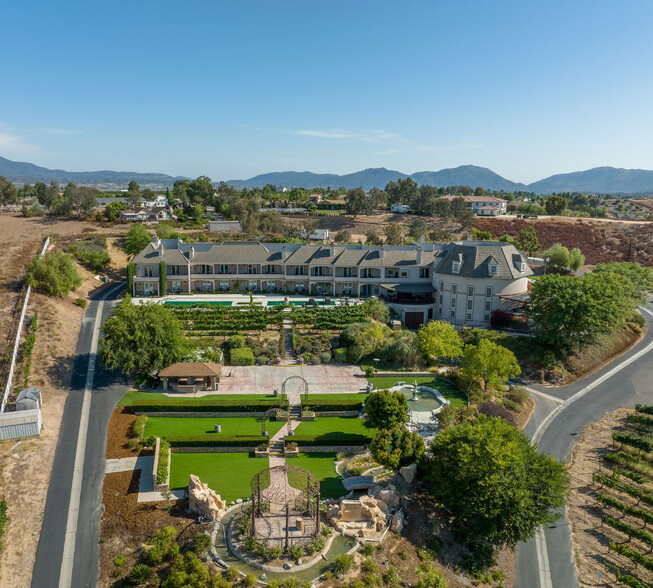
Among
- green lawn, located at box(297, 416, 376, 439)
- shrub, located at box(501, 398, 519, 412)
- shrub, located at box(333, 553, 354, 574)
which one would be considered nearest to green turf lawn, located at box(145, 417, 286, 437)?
green lawn, located at box(297, 416, 376, 439)

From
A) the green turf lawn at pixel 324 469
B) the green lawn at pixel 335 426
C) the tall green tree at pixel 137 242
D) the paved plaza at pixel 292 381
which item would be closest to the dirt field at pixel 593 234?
the paved plaza at pixel 292 381

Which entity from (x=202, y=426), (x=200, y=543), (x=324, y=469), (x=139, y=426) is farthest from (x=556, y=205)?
(x=200, y=543)

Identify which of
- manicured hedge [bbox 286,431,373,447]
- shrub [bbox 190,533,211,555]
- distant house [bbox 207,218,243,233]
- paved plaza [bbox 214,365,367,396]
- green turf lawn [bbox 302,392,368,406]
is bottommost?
shrub [bbox 190,533,211,555]

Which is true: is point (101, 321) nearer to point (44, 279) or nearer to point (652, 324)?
point (44, 279)

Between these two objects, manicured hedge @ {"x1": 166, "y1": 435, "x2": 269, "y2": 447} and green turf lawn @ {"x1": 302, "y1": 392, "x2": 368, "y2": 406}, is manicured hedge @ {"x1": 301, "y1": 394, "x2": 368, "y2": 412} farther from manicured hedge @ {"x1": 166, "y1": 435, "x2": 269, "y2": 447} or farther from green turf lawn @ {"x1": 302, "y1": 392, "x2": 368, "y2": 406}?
manicured hedge @ {"x1": 166, "y1": 435, "x2": 269, "y2": 447}

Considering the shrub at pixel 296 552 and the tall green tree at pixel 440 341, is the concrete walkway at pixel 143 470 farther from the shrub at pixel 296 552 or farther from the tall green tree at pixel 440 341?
the tall green tree at pixel 440 341

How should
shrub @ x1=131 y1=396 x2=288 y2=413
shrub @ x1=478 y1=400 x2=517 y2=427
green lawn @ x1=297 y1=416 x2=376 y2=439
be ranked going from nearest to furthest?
green lawn @ x1=297 y1=416 x2=376 y2=439
shrub @ x1=131 y1=396 x2=288 y2=413
shrub @ x1=478 y1=400 x2=517 y2=427

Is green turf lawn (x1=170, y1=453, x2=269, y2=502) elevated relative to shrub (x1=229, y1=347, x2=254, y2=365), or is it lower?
lower
